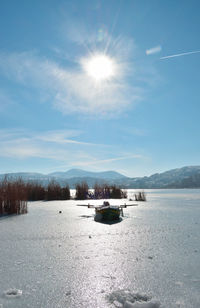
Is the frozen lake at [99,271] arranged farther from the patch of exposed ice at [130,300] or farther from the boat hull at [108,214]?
the boat hull at [108,214]

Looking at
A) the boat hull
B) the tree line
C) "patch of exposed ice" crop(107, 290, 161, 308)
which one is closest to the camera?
"patch of exposed ice" crop(107, 290, 161, 308)

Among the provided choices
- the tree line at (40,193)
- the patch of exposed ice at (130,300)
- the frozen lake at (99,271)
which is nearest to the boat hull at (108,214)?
the frozen lake at (99,271)

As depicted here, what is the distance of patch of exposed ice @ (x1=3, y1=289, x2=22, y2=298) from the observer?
1.88 m

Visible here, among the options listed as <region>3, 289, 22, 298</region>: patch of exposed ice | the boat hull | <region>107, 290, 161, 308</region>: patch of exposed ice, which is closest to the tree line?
the boat hull

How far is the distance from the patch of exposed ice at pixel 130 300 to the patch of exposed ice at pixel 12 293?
2.60 feet

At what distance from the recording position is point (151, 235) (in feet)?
14.5

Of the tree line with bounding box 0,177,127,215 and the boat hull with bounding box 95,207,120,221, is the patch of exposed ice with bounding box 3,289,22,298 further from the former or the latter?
the tree line with bounding box 0,177,127,215

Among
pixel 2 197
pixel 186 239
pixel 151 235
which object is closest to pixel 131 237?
pixel 151 235

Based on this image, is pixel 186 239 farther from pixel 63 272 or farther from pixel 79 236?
pixel 63 272

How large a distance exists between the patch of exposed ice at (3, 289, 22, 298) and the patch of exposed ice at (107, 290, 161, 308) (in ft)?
2.60

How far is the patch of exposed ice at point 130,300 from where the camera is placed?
171 cm

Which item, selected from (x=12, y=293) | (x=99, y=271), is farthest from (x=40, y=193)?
(x=12, y=293)

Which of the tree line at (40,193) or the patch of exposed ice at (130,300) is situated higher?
the tree line at (40,193)

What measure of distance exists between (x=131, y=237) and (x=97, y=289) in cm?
240
